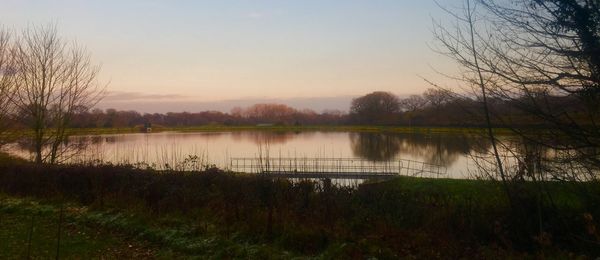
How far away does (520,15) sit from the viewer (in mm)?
6945

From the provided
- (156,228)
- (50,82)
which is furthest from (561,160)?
(50,82)

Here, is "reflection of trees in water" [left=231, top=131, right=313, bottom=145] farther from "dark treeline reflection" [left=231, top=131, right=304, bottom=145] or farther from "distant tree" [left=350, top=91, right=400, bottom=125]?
"distant tree" [left=350, top=91, right=400, bottom=125]

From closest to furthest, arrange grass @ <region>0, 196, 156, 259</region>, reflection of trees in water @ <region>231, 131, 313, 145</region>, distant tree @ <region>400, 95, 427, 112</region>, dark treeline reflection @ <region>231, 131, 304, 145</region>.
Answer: grass @ <region>0, 196, 156, 259</region>
distant tree @ <region>400, 95, 427, 112</region>
reflection of trees in water @ <region>231, 131, 313, 145</region>
dark treeline reflection @ <region>231, 131, 304, 145</region>

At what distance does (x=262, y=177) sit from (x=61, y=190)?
21.2ft

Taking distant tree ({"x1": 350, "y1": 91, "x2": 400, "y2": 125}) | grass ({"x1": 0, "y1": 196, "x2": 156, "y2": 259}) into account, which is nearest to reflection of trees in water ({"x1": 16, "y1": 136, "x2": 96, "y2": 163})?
grass ({"x1": 0, "y1": 196, "x2": 156, "y2": 259})

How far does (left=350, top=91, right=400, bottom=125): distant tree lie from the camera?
11701 cm

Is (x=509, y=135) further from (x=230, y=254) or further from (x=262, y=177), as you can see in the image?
(x=262, y=177)

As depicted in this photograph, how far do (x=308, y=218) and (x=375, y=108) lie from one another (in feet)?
369

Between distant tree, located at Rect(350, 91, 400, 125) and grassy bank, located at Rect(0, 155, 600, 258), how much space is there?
336 feet

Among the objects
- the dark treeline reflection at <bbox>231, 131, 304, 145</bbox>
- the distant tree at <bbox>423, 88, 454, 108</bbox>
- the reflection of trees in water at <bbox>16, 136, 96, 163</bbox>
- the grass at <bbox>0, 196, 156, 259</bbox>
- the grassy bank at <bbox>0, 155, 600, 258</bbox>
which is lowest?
the dark treeline reflection at <bbox>231, 131, 304, 145</bbox>

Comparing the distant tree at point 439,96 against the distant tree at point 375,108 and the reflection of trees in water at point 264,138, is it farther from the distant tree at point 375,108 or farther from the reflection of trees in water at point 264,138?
the distant tree at point 375,108

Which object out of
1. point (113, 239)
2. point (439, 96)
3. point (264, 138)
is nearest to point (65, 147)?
point (113, 239)

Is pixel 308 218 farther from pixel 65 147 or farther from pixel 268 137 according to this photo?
pixel 268 137

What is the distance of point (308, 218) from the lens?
30.6ft
